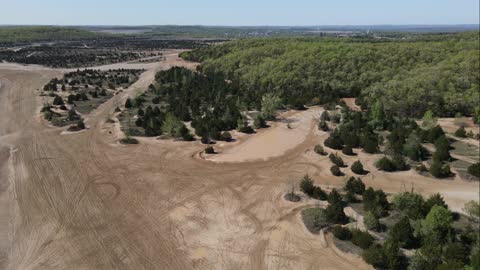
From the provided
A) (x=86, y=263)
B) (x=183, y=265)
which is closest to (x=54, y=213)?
(x=86, y=263)

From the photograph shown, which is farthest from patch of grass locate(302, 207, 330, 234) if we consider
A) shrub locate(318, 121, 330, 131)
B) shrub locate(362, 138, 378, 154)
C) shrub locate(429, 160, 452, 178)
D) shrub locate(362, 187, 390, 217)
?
shrub locate(318, 121, 330, 131)

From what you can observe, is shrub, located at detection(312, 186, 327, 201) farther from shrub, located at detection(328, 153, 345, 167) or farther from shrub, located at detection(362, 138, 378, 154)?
shrub, located at detection(362, 138, 378, 154)

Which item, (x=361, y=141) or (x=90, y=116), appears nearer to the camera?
(x=361, y=141)

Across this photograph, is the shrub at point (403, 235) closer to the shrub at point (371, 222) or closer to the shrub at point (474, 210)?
the shrub at point (371, 222)

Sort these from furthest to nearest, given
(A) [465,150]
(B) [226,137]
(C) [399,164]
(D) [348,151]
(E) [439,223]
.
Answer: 1. (B) [226,137]
2. (D) [348,151]
3. (A) [465,150]
4. (C) [399,164]
5. (E) [439,223]

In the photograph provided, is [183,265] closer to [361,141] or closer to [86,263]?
[86,263]

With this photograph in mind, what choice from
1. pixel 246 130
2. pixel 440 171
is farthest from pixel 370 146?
pixel 246 130

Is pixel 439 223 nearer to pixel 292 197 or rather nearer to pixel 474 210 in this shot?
pixel 474 210
